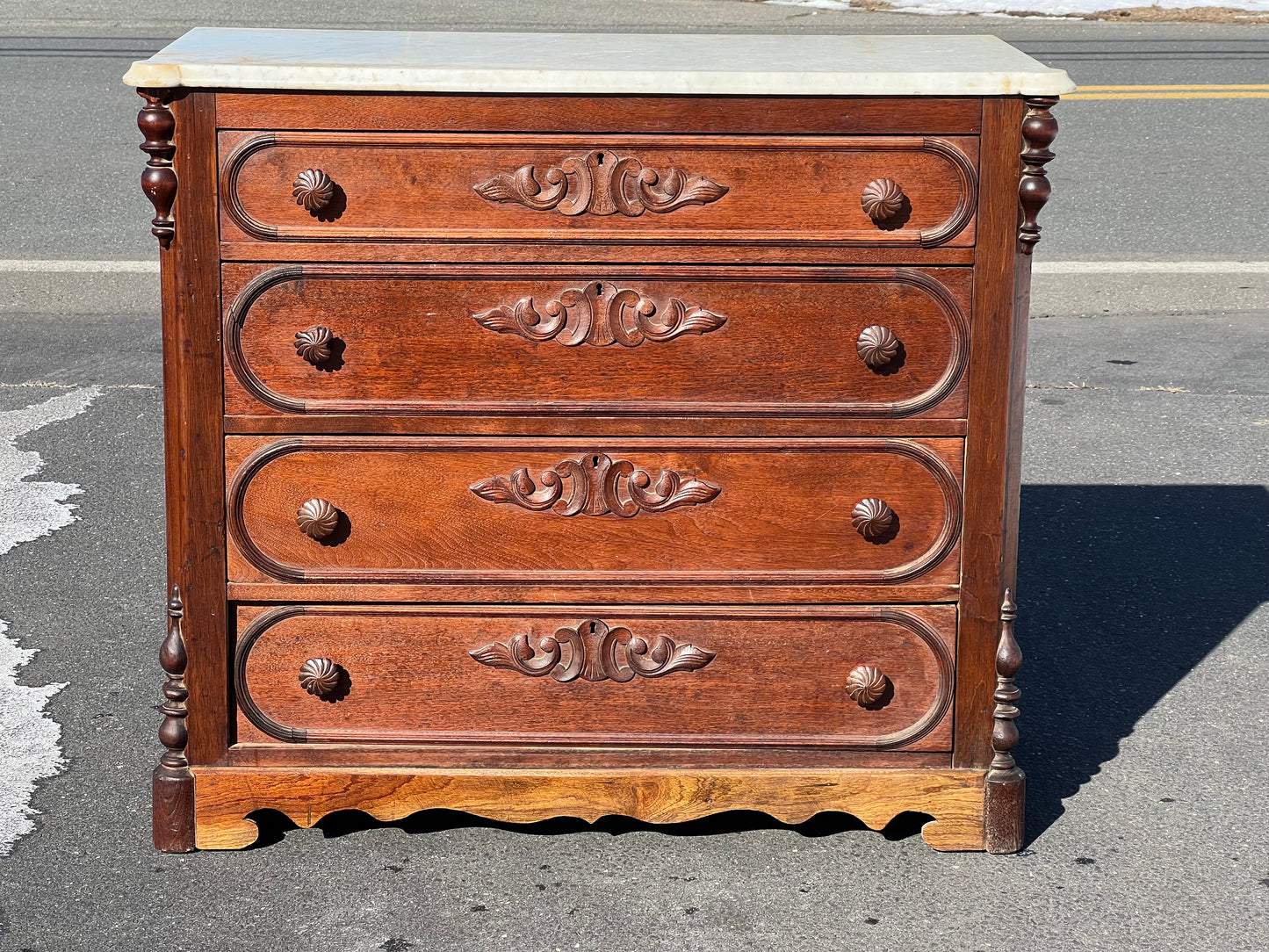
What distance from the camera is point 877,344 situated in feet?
8.34

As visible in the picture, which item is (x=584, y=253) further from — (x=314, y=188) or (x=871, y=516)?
(x=871, y=516)

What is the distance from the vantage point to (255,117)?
2.43m

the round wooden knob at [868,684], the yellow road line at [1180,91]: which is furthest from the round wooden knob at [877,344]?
Result: the yellow road line at [1180,91]

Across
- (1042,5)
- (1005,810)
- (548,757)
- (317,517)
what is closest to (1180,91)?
(1042,5)

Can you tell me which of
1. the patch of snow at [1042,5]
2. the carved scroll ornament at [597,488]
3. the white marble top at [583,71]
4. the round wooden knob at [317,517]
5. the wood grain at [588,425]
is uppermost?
the white marble top at [583,71]

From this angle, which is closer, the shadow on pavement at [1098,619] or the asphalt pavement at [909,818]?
the asphalt pavement at [909,818]

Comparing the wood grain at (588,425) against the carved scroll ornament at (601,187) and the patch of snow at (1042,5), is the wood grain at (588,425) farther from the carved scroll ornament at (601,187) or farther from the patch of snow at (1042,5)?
the patch of snow at (1042,5)

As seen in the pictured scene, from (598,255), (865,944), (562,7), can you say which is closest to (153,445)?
(598,255)

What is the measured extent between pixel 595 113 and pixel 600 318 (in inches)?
13.3

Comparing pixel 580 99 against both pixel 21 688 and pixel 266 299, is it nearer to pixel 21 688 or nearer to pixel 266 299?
pixel 266 299

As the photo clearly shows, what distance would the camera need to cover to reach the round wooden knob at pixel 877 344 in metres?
2.54

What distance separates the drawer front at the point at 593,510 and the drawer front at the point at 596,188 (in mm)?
363

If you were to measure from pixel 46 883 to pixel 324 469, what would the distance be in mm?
880

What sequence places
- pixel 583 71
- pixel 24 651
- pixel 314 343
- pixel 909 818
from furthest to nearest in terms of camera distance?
pixel 24 651 → pixel 909 818 → pixel 314 343 → pixel 583 71
